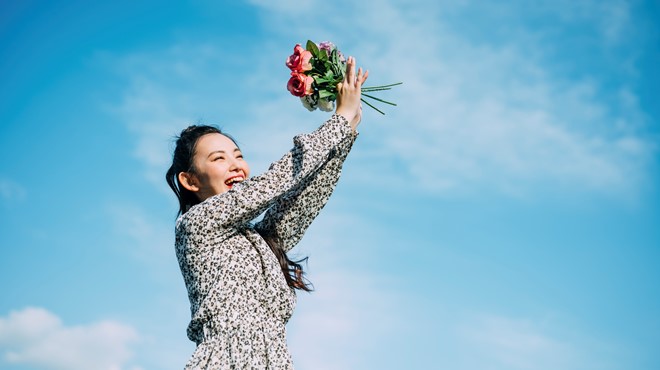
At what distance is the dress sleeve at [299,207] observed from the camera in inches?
186

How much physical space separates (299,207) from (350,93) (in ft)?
2.49

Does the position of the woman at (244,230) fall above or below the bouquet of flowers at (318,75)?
below

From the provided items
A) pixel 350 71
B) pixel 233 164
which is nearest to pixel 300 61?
pixel 350 71

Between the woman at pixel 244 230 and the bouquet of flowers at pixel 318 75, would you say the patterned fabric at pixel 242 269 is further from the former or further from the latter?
the bouquet of flowers at pixel 318 75

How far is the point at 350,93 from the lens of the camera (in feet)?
14.7

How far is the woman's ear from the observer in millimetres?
4652

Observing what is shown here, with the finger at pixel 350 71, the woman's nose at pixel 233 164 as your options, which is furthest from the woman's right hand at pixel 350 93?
the woman's nose at pixel 233 164

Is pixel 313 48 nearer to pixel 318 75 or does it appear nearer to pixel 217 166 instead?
pixel 318 75

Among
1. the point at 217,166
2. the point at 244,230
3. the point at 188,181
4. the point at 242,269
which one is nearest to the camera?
the point at 242,269

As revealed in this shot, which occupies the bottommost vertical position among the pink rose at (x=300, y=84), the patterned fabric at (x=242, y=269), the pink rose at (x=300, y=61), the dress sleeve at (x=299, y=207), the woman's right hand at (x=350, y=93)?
the patterned fabric at (x=242, y=269)

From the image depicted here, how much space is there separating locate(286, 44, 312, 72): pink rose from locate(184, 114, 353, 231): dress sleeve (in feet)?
1.91

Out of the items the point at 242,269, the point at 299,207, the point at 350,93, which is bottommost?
the point at 242,269

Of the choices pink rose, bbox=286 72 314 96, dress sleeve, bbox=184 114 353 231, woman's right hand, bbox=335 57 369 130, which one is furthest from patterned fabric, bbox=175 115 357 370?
pink rose, bbox=286 72 314 96

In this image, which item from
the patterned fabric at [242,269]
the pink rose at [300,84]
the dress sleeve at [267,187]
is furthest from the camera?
the pink rose at [300,84]
